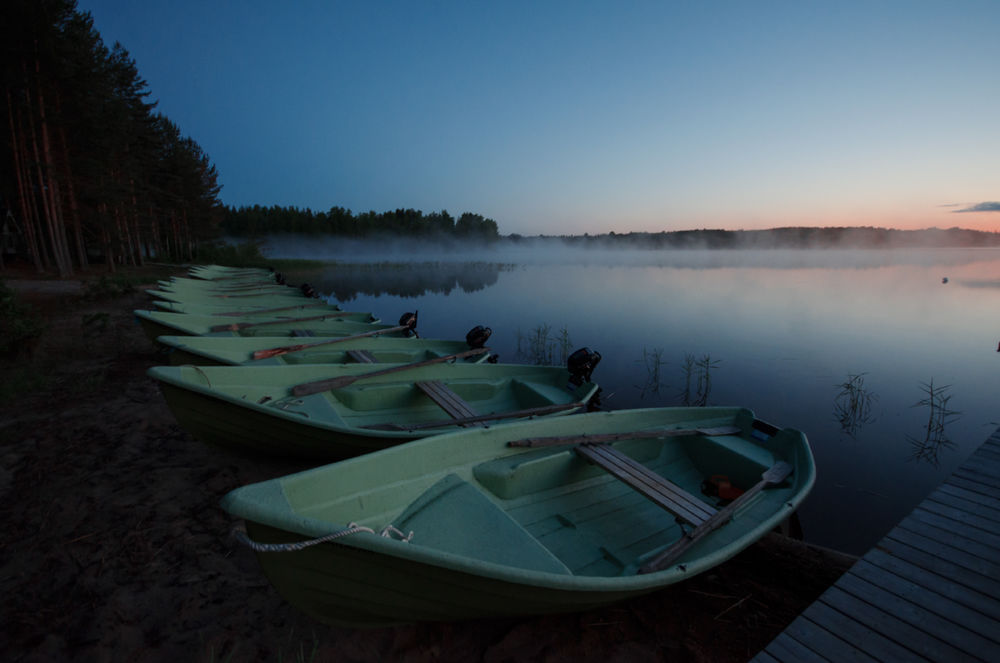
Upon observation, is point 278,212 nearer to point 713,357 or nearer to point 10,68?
point 10,68

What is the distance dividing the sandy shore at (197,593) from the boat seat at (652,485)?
619 millimetres

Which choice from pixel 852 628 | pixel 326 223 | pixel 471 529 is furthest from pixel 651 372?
pixel 326 223

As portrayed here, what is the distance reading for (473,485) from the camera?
2768 mm

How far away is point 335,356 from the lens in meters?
6.92

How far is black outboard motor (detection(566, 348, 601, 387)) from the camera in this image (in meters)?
5.71

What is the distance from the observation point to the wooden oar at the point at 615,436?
3.28 m

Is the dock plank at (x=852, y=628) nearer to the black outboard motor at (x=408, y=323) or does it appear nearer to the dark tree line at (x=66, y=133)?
the black outboard motor at (x=408, y=323)

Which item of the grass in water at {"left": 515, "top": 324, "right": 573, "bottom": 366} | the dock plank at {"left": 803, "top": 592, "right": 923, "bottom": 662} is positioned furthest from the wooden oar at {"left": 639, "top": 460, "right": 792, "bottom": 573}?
the grass in water at {"left": 515, "top": 324, "right": 573, "bottom": 366}

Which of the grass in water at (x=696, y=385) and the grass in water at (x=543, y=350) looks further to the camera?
the grass in water at (x=543, y=350)

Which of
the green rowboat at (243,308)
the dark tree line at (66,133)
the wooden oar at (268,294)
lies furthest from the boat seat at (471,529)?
the dark tree line at (66,133)

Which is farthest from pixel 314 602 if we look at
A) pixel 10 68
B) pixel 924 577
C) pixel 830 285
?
pixel 830 285

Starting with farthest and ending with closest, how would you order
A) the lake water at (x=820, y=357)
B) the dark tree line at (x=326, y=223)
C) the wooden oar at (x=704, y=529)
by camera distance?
the dark tree line at (x=326, y=223) < the lake water at (x=820, y=357) < the wooden oar at (x=704, y=529)

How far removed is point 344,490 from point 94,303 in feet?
54.8

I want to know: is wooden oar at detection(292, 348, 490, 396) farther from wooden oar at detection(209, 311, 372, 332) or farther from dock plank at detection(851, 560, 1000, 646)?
dock plank at detection(851, 560, 1000, 646)
